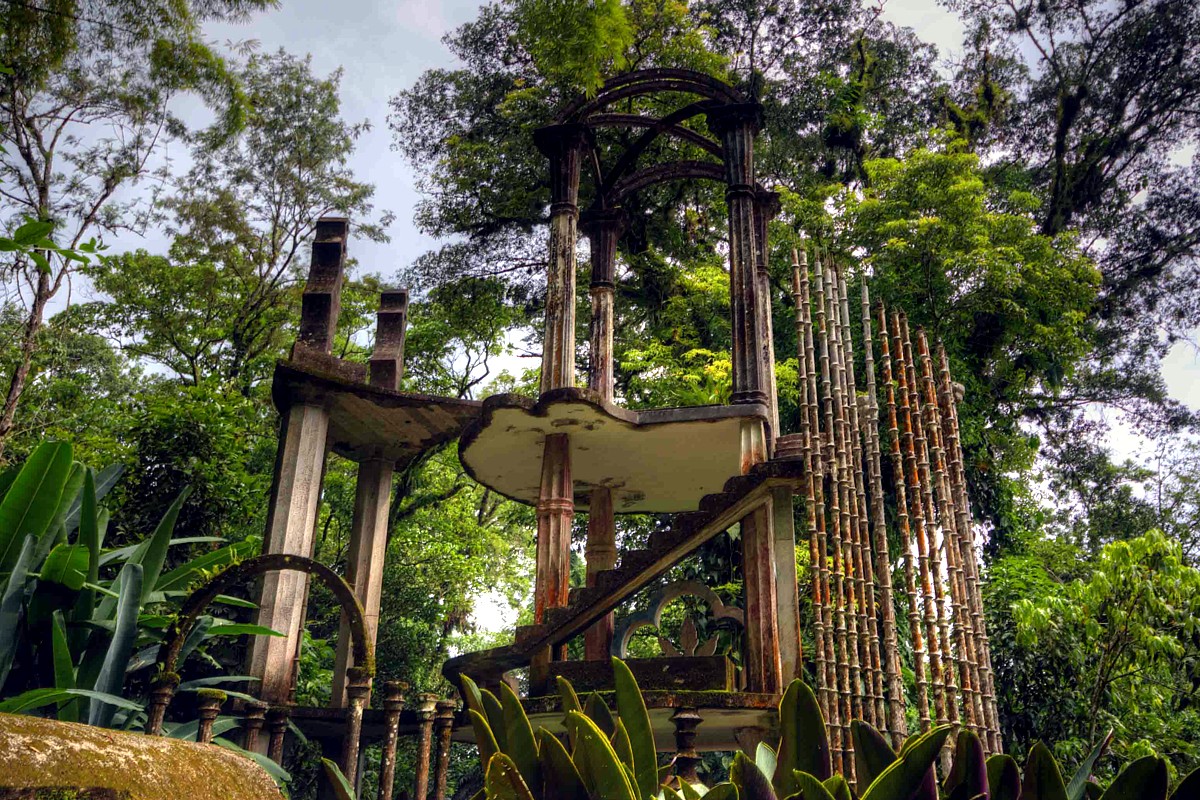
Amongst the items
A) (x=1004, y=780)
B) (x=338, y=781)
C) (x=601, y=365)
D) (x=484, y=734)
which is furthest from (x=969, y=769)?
(x=601, y=365)

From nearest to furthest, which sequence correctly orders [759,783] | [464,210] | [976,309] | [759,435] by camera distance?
[759,783] < [759,435] < [976,309] < [464,210]

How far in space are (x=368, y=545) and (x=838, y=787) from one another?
7.45 meters

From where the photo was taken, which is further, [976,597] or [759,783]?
[976,597]

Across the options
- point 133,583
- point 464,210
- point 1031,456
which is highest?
point 464,210

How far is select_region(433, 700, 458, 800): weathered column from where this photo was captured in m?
4.03

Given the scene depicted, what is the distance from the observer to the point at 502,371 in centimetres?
1989

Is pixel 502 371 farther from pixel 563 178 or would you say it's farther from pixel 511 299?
pixel 563 178

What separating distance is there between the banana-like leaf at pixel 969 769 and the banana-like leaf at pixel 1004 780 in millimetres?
32

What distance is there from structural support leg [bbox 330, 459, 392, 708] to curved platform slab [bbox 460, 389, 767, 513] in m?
0.84

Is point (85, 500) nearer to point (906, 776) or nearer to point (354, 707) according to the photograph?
point (354, 707)

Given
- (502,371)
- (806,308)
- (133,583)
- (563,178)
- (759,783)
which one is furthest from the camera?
(502,371)

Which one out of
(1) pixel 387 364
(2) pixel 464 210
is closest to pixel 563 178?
(1) pixel 387 364

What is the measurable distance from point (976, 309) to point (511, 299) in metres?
8.05

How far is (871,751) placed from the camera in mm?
1710
